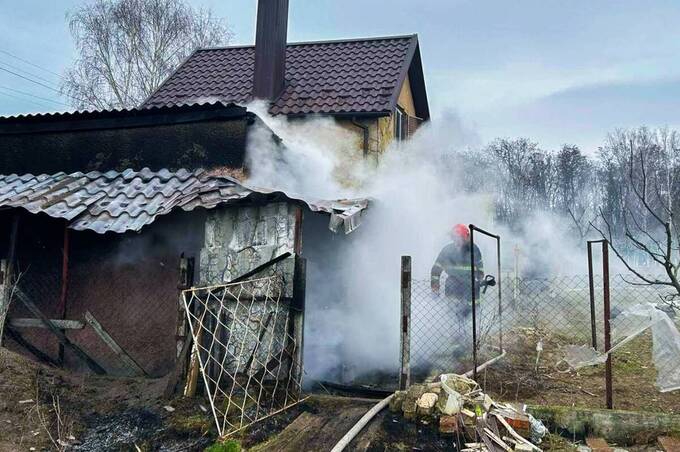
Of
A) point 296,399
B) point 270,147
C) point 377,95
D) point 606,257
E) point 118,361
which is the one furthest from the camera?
point 377,95

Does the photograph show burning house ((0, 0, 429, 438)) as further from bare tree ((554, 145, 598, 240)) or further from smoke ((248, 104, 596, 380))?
bare tree ((554, 145, 598, 240))

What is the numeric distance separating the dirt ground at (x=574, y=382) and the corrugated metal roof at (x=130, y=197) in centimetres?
288

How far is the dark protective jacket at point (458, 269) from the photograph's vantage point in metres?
8.66

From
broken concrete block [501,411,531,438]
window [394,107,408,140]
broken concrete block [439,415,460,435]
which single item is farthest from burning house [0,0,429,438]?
window [394,107,408,140]

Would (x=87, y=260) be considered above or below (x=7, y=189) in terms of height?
below

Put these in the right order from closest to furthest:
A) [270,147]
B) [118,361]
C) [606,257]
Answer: [606,257], [118,361], [270,147]

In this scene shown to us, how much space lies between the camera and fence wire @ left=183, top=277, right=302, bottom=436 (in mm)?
5723

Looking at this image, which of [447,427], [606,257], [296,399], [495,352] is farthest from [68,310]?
[606,257]

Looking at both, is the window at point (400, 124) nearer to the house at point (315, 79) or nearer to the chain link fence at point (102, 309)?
the house at point (315, 79)

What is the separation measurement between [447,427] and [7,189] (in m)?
7.38

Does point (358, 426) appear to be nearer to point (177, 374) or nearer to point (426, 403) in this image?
point (426, 403)

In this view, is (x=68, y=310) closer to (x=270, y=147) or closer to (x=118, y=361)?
(x=118, y=361)

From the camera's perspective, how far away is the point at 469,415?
4.95 meters

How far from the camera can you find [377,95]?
477 inches
